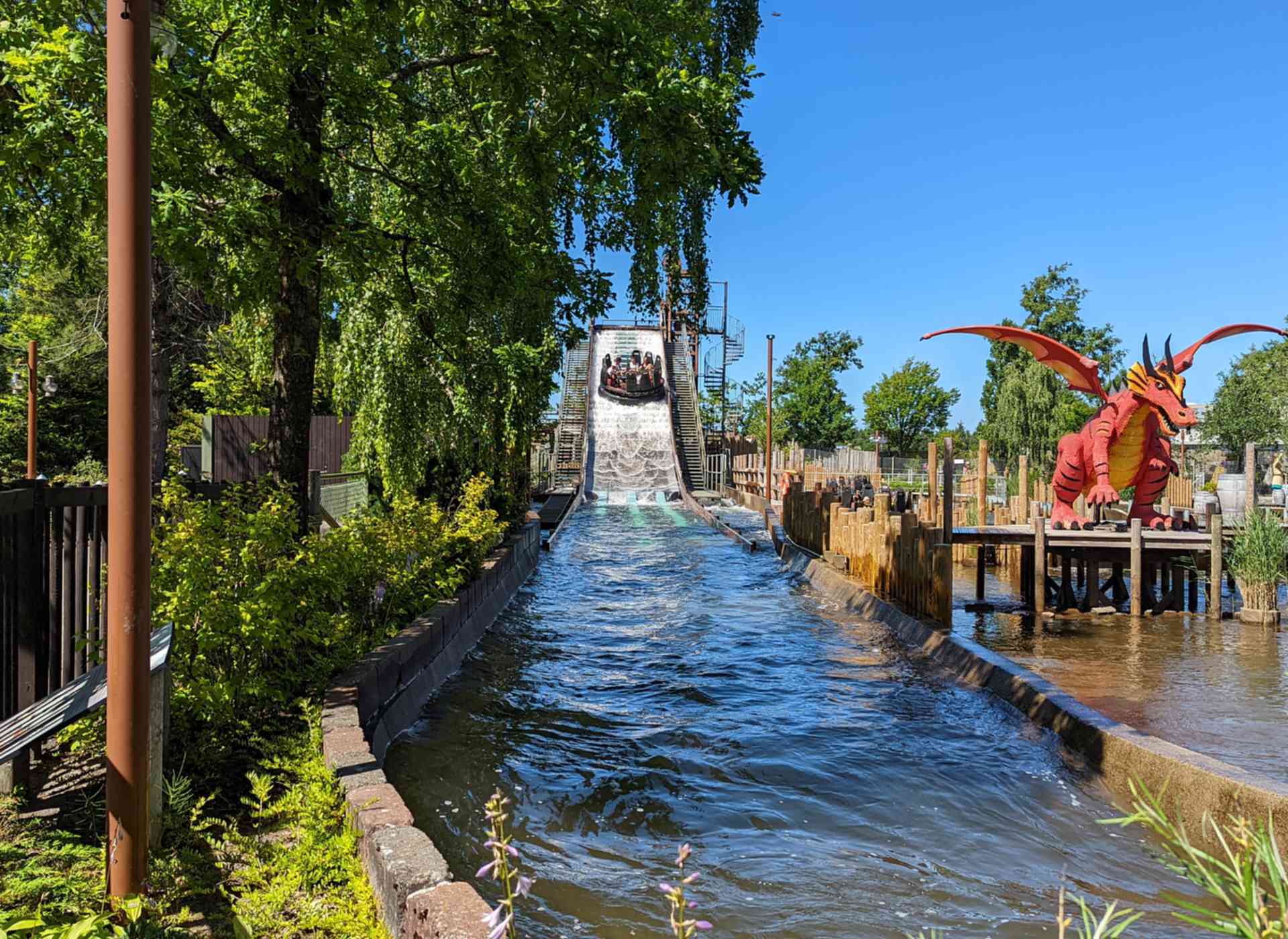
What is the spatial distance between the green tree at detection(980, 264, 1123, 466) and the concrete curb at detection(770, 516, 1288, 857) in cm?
4078

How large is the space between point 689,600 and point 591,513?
17440 millimetres

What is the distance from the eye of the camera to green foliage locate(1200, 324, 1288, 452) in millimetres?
46125

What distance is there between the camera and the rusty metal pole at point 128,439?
11.7 ft

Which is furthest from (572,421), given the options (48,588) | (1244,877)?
(1244,877)

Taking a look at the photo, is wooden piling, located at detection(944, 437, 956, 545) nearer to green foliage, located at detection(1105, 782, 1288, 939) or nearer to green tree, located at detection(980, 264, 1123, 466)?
green foliage, located at detection(1105, 782, 1288, 939)

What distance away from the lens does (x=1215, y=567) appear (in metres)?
14.4

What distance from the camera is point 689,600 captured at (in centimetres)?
1543

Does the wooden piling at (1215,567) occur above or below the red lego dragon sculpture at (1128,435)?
below

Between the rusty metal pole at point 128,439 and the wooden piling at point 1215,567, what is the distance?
1472 cm

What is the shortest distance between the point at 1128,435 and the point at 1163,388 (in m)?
A: 0.99

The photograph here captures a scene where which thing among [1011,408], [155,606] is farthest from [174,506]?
[1011,408]

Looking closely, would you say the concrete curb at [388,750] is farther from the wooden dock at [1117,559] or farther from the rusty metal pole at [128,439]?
the wooden dock at [1117,559]

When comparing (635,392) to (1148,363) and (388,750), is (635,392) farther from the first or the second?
(388,750)

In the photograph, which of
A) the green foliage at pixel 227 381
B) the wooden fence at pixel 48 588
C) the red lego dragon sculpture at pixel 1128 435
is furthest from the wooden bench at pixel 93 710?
the green foliage at pixel 227 381
